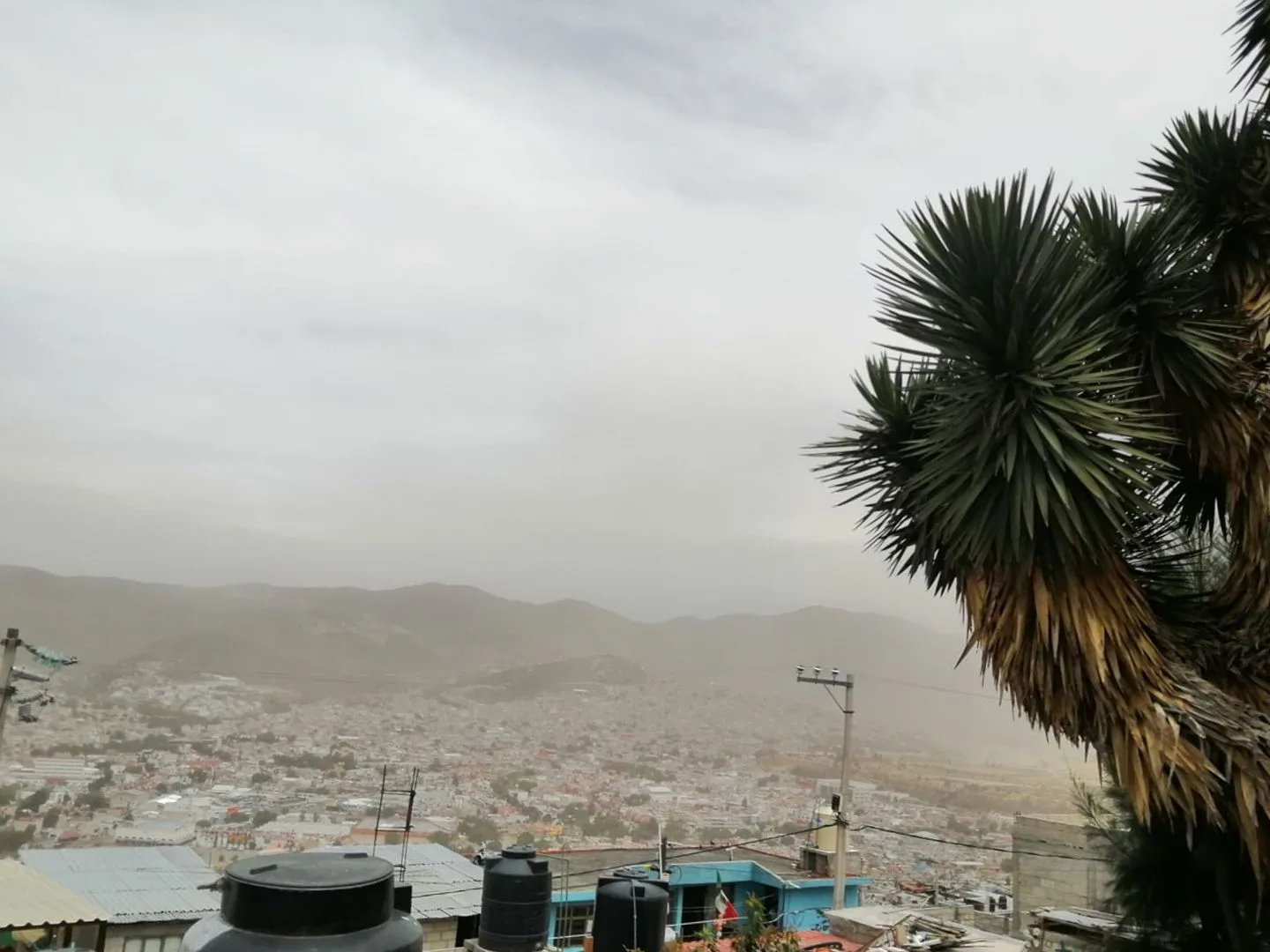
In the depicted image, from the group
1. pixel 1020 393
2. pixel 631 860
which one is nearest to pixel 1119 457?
pixel 1020 393

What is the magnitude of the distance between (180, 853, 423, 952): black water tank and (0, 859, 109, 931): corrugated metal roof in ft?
30.1

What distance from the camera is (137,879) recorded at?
45.7 feet

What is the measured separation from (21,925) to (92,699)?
64393 millimetres

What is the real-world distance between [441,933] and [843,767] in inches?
307

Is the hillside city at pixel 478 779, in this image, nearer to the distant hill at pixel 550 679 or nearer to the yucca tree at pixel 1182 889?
the distant hill at pixel 550 679

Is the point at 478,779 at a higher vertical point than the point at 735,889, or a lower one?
lower

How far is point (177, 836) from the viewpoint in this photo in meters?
28.6

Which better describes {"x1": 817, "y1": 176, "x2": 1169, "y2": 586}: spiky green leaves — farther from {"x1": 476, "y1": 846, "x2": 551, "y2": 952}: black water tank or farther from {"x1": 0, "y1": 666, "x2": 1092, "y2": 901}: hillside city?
{"x1": 0, "y1": 666, "x2": 1092, "y2": 901}: hillside city

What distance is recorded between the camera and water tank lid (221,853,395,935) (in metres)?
2.15

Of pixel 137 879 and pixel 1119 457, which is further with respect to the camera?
pixel 137 879

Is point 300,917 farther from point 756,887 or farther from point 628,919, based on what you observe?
point 756,887

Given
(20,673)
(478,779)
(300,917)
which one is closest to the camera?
(300,917)

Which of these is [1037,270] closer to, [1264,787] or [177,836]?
[1264,787]

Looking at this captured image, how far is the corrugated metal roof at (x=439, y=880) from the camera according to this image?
14.0 m
